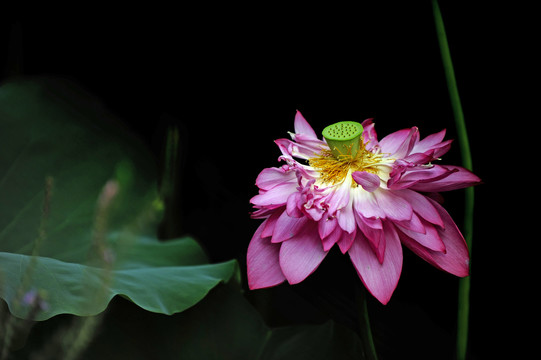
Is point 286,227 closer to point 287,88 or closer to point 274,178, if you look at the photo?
point 274,178

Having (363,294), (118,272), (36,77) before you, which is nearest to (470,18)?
(363,294)

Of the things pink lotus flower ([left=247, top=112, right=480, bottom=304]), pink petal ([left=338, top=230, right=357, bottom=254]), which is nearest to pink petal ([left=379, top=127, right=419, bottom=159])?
pink lotus flower ([left=247, top=112, right=480, bottom=304])

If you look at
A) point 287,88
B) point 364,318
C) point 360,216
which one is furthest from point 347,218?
point 287,88

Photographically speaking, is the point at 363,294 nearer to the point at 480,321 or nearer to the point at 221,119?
the point at 480,321

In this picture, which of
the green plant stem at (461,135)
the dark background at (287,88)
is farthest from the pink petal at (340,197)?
the dark background at (287,88)

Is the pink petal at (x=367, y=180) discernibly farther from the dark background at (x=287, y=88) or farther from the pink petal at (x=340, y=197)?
the dark background at (x=287, y=88)

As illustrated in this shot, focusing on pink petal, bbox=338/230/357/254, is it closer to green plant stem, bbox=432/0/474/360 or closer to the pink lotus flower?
the pink lotus flower
